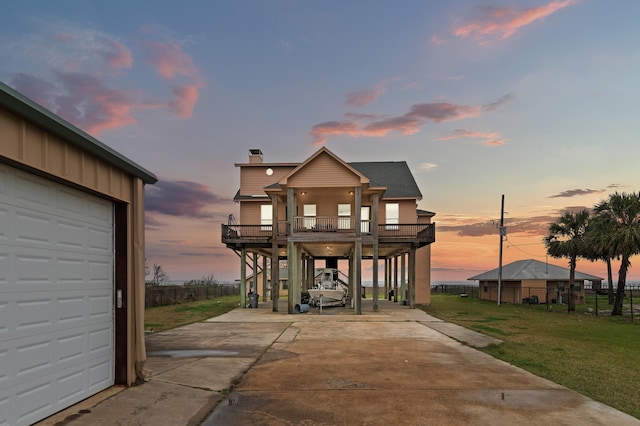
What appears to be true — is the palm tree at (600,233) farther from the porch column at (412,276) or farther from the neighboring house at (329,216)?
the porch column at (412,276)

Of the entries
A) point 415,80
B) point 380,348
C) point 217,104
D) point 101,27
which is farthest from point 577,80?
point 101,27

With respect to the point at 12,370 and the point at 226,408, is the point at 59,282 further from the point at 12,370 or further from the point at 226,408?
the point at 226,408

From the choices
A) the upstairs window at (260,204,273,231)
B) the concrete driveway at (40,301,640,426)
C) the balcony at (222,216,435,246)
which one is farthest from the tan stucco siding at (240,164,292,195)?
the concrete driveway at (40,301,640,426)

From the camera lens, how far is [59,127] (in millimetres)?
5828

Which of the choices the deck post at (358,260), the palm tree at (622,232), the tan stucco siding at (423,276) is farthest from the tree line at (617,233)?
the deck post at (358,260)

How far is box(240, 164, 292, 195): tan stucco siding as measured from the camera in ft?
106

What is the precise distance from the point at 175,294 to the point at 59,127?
Result: 30528 mm

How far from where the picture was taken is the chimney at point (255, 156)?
34.0 m

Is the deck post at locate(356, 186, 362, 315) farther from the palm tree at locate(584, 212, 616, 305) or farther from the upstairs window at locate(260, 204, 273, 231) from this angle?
the palm tree at locate(584, 212, 616, 305)

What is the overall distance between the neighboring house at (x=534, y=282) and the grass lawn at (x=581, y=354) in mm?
18063

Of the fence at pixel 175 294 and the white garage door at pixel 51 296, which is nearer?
the white garage door at pixel 51 296

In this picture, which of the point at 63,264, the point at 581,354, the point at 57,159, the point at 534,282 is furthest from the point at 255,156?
the point at 57,159

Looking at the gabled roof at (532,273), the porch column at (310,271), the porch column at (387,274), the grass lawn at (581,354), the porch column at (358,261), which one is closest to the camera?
the grass lawn at (581,354)

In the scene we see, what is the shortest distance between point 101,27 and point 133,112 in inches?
214
